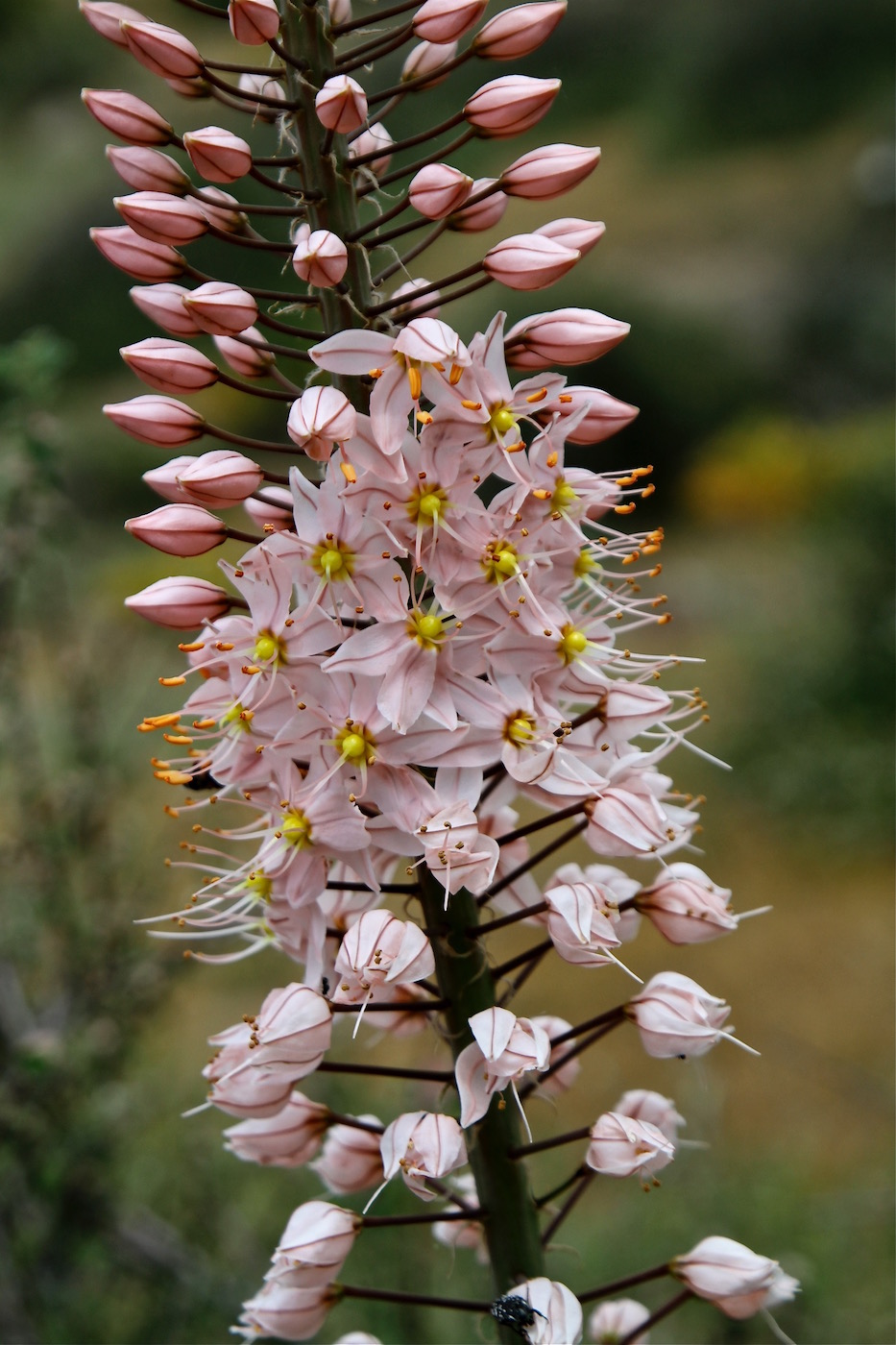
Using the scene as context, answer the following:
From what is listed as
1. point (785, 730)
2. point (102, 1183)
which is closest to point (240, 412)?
point (785, 730)

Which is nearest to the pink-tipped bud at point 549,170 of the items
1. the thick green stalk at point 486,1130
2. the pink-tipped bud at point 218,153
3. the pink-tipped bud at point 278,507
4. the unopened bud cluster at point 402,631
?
the unopened bud cluster at point 402,631

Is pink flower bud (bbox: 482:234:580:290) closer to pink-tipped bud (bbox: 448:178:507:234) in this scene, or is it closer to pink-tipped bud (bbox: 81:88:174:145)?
pink-tipped bud (bbox: 448:178:507:234)

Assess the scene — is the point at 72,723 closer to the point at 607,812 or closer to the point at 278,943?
the point at 278,943

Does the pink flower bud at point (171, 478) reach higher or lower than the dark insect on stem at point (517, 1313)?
higher

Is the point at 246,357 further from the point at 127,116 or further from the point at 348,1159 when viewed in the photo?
the point at 348,1159

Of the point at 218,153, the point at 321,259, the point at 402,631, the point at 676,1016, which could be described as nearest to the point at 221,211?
the point at 218,153

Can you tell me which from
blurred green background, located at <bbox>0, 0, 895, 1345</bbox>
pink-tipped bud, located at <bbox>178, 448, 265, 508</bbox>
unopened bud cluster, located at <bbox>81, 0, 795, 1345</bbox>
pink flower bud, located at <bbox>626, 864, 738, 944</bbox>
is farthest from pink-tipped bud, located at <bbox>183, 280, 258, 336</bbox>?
blurred green background, located at <bbox>0, 0, 895, 1345</bbox>

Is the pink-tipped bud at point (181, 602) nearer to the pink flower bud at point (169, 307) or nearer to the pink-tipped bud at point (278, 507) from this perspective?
the pink-tipped bud at point (278, 507)
